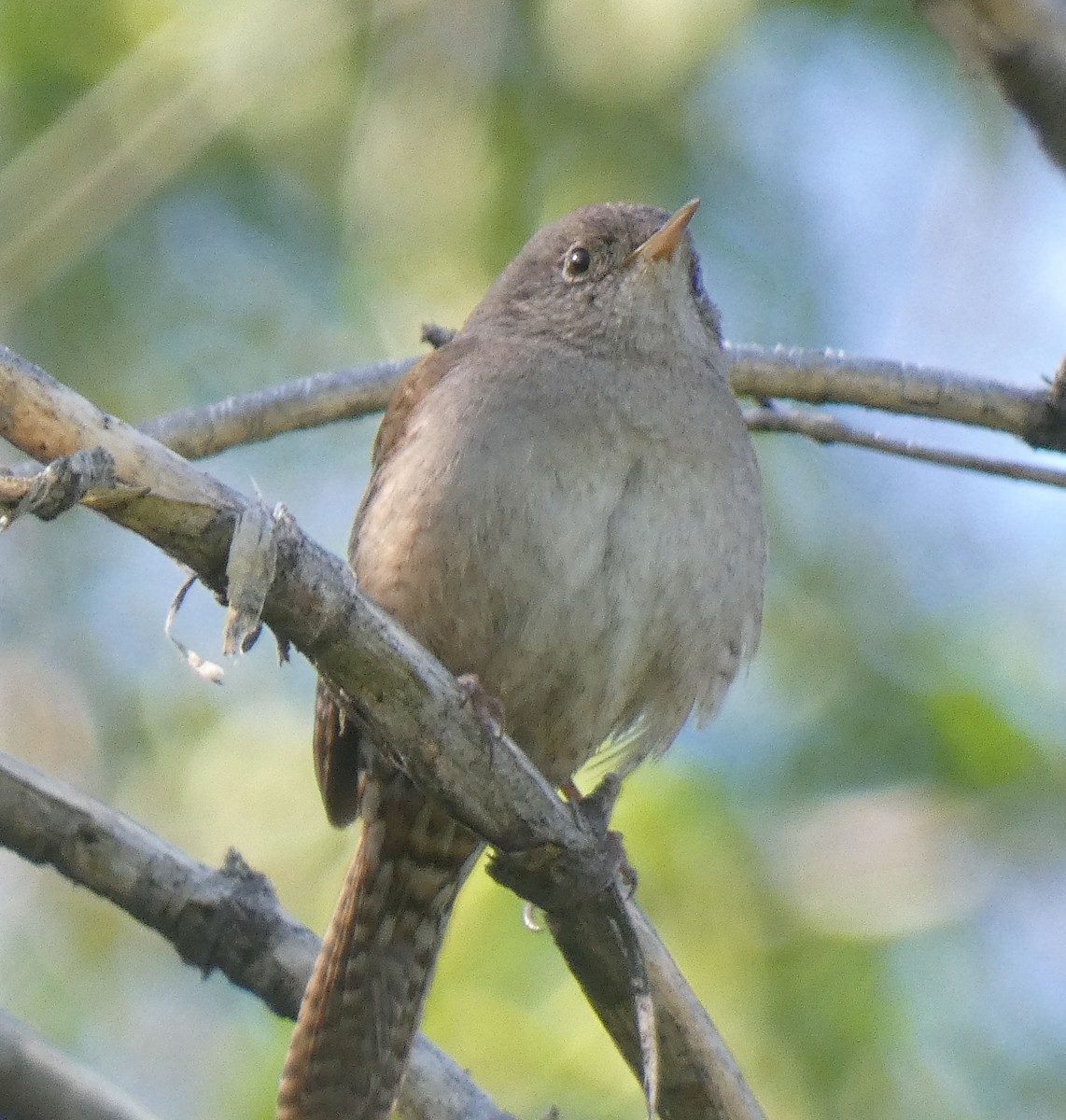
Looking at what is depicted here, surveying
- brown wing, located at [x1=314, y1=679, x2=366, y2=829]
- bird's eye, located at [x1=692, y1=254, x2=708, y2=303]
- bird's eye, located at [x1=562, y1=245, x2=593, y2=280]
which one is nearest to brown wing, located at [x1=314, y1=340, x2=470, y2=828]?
brown wing, located at [x1=314, y1=679, x2=366, y2=829]

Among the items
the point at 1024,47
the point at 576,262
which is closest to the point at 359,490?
the point at 576,262

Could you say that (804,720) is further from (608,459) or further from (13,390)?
(13,390)

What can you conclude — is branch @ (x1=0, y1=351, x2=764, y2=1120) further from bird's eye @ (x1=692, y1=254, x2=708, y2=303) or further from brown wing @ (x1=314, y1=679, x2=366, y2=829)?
bird's eye @ (x1=692, y1=254, x2=708, y2=303)

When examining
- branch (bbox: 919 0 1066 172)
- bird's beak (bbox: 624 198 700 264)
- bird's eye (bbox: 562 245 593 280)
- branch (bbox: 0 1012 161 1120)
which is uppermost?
bird's eye (bbox: 562 245 593 280)

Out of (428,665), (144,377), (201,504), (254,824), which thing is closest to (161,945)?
(254,824)

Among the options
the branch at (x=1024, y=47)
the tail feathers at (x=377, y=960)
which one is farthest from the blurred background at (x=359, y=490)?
the branch at (x=1024, y=47)
